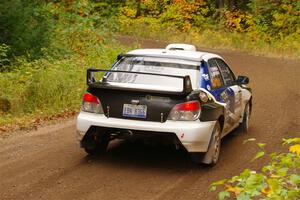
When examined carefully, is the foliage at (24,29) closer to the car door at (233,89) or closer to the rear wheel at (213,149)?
the car door at (233,89)

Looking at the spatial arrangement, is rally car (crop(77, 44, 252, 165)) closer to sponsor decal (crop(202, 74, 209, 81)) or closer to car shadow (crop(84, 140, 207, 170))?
sponsor decal (crop(202, 74, 209, 81))

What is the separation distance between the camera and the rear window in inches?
326

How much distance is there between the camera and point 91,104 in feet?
26.7

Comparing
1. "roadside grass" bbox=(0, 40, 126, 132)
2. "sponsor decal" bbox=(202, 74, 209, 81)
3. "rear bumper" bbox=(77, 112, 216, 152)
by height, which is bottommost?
"roadside grass" bbox=(0, 40, 126, 132)

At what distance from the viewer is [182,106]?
774 cm

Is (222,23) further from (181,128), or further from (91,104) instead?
(181,128)

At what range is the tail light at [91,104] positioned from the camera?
8055mm

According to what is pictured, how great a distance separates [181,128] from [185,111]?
233 millimetres

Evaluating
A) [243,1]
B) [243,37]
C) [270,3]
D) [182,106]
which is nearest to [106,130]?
[182,106]

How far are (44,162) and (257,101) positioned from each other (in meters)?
8.57

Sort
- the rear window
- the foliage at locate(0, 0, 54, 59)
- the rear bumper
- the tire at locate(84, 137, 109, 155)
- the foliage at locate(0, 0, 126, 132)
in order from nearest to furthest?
the rear bumper
the rear window
the tire at locate(84, 137, 109, 155)
the foliage at locate(0, 0, 126, 132)
the foliage at locate(0, 0, 54, 59)

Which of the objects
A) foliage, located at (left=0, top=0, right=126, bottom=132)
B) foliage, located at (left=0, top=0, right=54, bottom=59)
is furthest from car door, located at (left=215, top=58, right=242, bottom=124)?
foliage, located at (left=0, top=0, right=54, bottom=59)

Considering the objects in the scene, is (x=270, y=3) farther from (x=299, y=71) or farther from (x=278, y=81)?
(x=278, y=81)

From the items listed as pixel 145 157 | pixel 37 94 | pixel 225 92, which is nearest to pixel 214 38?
pixel 37 94
